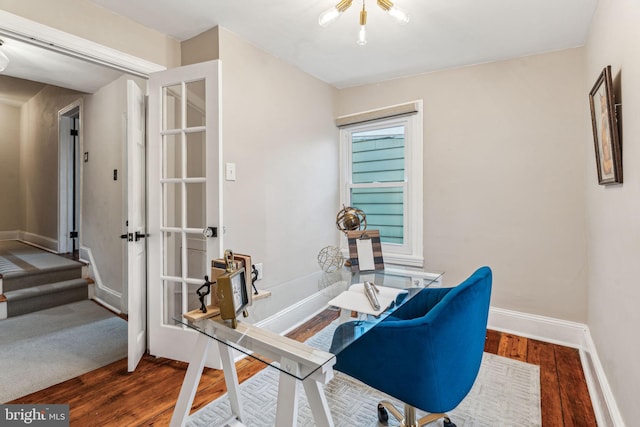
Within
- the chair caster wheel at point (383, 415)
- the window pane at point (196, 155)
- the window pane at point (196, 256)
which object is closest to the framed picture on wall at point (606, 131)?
Answer: the chair caster wheel at point (383, 415)

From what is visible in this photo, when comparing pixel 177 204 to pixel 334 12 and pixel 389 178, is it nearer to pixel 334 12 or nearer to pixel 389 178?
pixel 334 12

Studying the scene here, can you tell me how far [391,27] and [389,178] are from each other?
1471 millimetres

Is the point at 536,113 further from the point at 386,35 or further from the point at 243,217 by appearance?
the point at 243,217

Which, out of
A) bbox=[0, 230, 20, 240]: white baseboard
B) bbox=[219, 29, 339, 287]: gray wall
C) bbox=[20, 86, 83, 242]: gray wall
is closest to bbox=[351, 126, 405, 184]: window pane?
bbox=[219, 29, 339, 287]: gray wall

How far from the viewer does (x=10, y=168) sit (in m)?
5.43

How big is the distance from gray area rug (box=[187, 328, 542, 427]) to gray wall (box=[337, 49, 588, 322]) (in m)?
0.84

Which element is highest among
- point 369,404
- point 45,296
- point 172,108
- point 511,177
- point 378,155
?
point 172,108

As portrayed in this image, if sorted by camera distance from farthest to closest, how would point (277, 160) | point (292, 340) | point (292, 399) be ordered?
point (277, 160)
point (292, 340)
point (292, 399)

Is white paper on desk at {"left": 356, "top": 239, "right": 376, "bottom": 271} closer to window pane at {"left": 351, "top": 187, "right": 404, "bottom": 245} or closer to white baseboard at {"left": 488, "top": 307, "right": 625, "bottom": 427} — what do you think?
window pane at {"left": 351, "top": 187, "right": 404, "bottom": 245}

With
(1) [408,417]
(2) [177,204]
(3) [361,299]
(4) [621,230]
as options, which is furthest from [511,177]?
(2) [177,204]

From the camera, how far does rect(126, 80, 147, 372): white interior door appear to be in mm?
2141

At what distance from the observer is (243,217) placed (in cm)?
243

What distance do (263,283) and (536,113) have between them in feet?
8.58

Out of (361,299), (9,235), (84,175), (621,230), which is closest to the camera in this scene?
(621,230)
